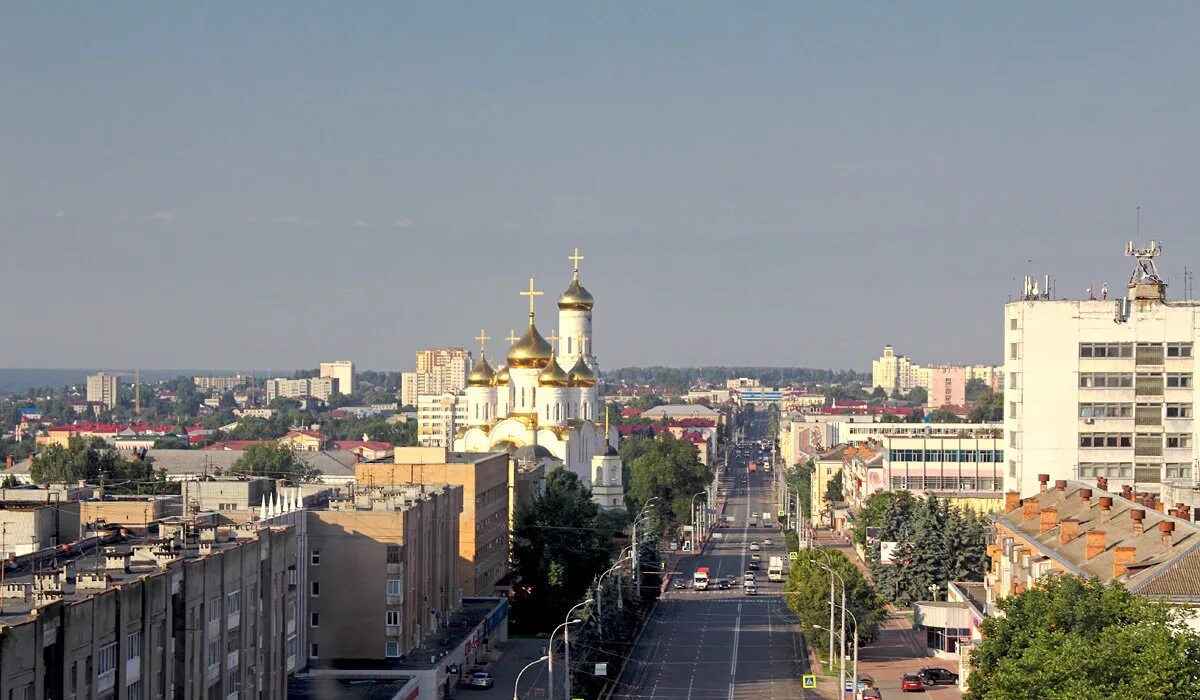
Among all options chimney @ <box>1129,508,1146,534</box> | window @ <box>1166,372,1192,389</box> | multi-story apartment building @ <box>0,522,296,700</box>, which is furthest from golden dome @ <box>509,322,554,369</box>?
chimney @ <box>1129,508,1146,534</box>

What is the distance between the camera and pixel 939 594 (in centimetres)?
8675

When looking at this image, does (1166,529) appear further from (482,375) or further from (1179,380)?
(482,375)

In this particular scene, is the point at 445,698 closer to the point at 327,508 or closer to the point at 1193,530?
the point at 327,508

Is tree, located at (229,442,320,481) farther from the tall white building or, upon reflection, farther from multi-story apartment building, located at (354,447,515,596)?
the tall white building

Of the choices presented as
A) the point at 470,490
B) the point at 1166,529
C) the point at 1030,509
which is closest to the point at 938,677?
the point at 1030,509

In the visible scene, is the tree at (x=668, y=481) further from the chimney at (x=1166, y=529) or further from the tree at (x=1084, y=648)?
the tree at (x=1084, y=648)

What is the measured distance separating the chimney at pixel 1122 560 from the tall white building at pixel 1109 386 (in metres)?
27.2

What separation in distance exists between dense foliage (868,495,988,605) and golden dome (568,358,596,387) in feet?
147

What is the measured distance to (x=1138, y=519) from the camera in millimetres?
56688

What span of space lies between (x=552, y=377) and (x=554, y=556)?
1740 inches

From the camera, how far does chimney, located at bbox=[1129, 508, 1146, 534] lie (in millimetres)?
56219

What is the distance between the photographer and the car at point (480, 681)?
6875 centimetres

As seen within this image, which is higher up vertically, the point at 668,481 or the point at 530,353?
the point at 530,353

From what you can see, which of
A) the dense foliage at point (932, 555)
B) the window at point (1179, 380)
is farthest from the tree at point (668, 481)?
the window at point (1179, 380)
